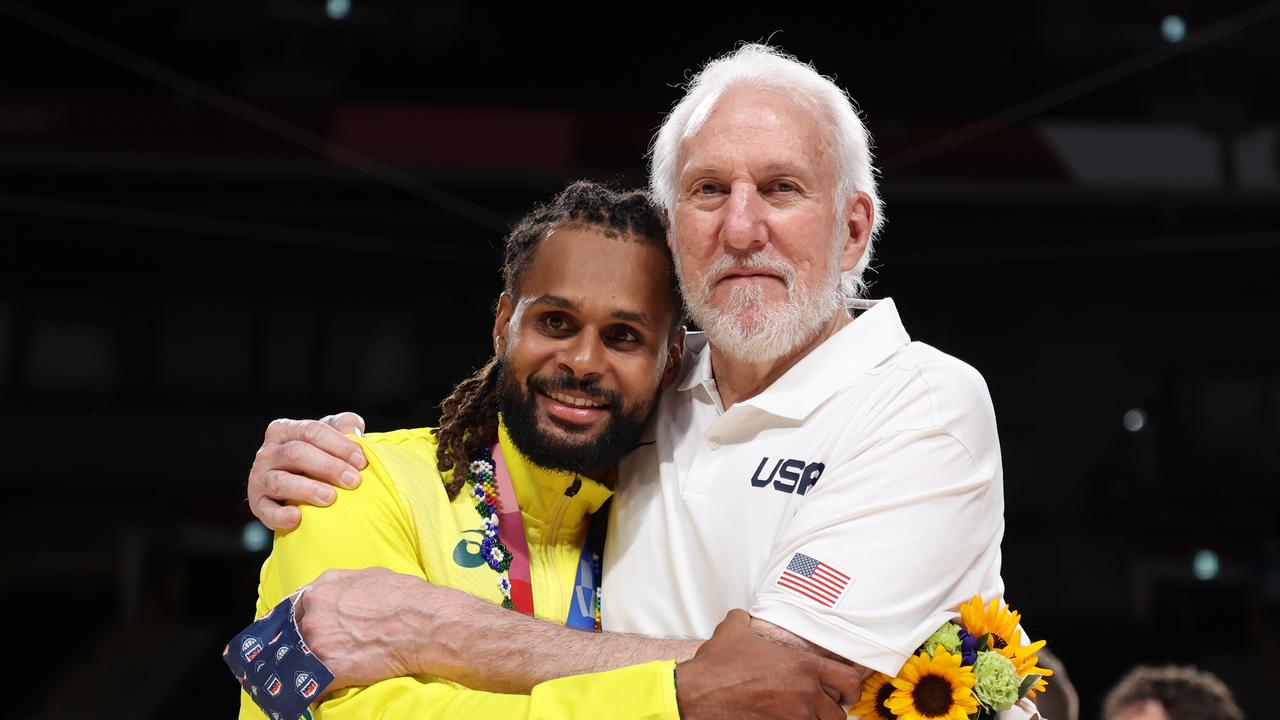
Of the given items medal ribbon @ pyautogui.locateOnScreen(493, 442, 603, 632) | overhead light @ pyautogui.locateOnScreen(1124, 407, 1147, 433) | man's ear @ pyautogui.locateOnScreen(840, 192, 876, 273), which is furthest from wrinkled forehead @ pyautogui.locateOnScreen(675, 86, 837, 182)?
overhead light @ pyautogui.locateOnScreen(1124, 407, 1147, 433)

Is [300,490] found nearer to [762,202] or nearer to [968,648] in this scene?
[762,202]

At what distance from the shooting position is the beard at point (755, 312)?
2119mm

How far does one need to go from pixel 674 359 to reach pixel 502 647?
2.26 feet

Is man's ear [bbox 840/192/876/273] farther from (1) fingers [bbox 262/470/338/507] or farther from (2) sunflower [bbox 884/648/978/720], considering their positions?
(1) fingers [bbox 262/470/338/507]

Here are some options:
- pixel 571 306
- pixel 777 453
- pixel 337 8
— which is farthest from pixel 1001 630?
pixel 337 8

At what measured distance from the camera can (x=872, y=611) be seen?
1.80m

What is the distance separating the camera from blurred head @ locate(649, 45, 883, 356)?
2.12 m

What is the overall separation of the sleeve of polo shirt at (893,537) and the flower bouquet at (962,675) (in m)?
0.04

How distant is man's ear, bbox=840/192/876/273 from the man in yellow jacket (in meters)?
0.30

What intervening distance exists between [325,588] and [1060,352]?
13.0 ft

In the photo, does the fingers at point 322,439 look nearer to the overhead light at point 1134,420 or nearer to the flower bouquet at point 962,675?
the flower bouquet at point 962,675

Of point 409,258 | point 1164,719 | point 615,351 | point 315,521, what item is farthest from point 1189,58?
point 315,521

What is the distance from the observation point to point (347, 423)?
239 centimetres

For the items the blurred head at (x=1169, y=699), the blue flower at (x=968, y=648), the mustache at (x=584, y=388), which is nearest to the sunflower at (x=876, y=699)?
the blue flower at (x=968, y=648)
